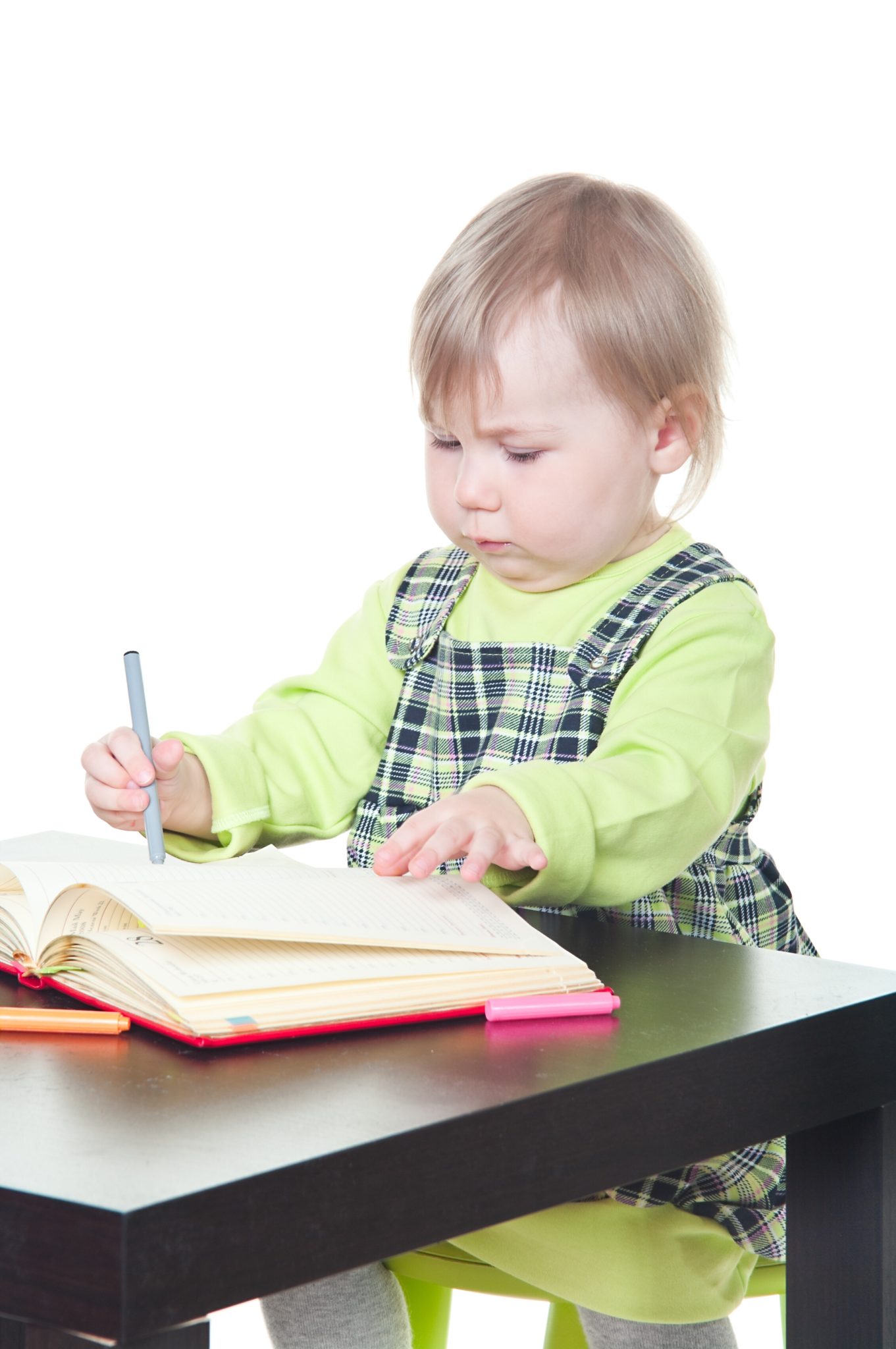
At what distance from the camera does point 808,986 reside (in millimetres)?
850

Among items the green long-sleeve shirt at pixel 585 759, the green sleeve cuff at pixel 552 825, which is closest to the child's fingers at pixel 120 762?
the green long-sleeve shirt at pixel 585 759

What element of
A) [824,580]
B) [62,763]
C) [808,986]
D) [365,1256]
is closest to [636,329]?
[808,986]

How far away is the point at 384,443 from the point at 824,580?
0.74 metres

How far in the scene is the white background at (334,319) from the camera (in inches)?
103

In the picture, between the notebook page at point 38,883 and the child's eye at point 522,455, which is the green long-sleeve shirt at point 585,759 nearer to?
the child's eye at point 522,455

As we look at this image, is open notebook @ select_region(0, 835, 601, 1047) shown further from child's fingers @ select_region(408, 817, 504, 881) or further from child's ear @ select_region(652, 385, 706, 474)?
child's ear @ select_region(652, 385, 706, 474)

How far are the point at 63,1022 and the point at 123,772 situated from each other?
1.13 feet

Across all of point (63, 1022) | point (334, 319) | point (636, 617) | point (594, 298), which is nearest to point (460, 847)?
point (63, 1022)

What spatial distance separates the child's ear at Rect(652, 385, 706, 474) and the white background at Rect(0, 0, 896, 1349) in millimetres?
1405

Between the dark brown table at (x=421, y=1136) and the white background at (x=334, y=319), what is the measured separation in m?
1.72

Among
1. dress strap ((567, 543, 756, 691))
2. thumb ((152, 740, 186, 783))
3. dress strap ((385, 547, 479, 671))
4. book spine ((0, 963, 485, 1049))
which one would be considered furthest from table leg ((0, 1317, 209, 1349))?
dress strap ((385, 547, 479, 671))

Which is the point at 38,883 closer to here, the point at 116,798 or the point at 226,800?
the point at 116,798

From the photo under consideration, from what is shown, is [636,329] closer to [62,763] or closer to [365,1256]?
[365,1256]

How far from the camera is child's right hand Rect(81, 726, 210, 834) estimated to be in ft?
3.59
